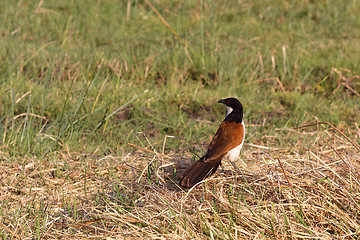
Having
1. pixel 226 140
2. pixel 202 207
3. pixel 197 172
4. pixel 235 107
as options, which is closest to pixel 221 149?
pixel 226 140

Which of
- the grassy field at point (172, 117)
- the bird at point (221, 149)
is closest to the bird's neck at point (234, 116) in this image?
the bird at point (221, 149)

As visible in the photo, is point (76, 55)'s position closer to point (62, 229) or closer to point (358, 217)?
point (62, 229)

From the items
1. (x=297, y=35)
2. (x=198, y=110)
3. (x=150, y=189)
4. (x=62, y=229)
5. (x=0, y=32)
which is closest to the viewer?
(x=62, y=229)

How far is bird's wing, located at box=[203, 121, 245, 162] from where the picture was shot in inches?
129

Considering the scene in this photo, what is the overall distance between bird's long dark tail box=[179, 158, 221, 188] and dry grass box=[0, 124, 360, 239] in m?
0.07

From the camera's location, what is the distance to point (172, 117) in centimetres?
552

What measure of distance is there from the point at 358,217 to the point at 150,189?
1409 millimetres

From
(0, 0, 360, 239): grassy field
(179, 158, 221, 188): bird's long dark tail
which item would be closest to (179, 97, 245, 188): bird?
(179, 158, 221, 188): bird's long dark tail

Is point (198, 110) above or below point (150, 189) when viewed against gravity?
below

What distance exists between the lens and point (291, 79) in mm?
6594

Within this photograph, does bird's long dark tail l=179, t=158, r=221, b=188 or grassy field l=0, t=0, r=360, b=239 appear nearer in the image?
grassy field l=0, t=0, r=360, b=239

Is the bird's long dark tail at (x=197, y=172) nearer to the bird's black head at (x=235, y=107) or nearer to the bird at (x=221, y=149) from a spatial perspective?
the bird at (x=221, y=149)

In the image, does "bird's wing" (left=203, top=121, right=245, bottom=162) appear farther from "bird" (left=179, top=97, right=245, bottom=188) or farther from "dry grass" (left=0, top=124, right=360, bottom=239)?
"dry grass" (left=0, top=124, right=360, bottom=239)

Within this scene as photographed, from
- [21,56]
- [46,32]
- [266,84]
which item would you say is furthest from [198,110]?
[46,32]
